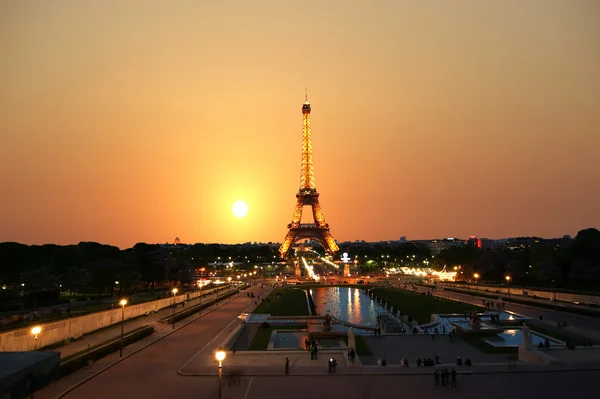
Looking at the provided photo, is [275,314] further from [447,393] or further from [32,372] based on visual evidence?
[32,372]

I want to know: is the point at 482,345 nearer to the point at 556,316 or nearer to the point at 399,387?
the point at 399,387

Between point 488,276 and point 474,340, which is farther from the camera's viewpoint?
point 488,276

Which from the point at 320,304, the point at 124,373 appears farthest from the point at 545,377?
the point at 320,304

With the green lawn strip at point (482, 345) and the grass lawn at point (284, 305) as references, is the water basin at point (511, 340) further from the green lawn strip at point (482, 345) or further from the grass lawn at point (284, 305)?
the grass lawn at point (284, 305)

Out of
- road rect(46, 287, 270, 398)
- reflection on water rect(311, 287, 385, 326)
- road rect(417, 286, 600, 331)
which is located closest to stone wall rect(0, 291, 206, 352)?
road rect(46, 287, 270, 398)

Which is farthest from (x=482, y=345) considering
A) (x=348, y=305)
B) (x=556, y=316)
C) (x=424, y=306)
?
(x=348, y=305)
